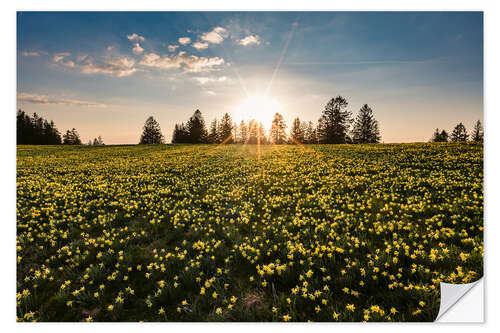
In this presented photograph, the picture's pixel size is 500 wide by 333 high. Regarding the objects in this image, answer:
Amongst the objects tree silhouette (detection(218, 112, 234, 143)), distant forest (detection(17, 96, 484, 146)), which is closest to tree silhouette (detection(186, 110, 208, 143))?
distant forest (detection(17, 96, 484, 146))

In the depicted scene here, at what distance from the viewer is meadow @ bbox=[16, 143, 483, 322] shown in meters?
2.66

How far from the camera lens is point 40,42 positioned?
4.49 metres

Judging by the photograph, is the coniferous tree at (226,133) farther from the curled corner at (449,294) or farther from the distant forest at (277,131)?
the curled corner at (449,294)

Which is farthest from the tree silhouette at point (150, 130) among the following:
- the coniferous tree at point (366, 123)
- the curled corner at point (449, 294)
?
the curled corner at point (449, 294)

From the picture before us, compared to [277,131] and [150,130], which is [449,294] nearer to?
[277,131]

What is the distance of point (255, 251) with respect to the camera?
3.35 meters

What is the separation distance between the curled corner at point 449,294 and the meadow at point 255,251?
0.30ft

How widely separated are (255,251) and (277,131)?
453 inches

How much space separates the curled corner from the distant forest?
3024 millimetres

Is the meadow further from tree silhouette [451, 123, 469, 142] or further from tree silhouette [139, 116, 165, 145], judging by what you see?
tree silhouette [139, 116, 165, 145]

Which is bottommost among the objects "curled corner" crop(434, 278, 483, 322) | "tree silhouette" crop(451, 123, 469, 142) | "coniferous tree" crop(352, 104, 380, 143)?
"curled corner" crop(434, 278, 483, 322)

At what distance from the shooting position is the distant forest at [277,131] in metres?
5.10

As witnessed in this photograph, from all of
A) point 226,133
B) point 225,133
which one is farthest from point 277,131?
point 225,133

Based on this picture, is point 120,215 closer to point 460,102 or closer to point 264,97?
point 264,97
